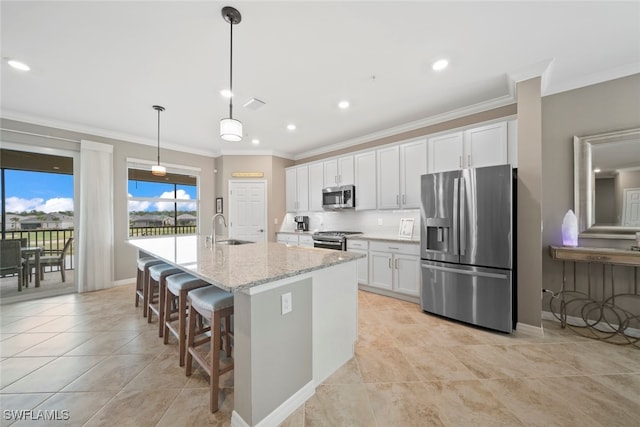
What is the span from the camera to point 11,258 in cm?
363

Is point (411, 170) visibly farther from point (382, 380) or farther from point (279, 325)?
point (279, 325)

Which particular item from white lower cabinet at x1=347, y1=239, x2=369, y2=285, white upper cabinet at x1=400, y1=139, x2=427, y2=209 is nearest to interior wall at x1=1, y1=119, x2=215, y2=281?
white lower cabinet at x1=347, y1=239, x2=369, y2=285

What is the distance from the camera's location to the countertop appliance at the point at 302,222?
5363mm

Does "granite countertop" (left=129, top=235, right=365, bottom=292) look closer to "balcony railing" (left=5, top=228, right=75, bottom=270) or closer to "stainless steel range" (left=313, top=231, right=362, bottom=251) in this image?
"stainless steel range" (left=313, top=231, right=362, bottom=251)

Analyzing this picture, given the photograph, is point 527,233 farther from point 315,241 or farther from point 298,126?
point 298,126

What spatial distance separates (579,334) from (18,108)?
7.47m

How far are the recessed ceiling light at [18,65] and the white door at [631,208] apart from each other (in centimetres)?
624

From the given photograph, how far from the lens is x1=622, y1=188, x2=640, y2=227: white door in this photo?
7.90 ft

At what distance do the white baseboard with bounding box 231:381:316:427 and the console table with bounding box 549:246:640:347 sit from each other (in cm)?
288

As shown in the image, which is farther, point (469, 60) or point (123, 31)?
point (469, 60)

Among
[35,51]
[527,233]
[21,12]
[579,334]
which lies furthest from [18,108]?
[579,334]

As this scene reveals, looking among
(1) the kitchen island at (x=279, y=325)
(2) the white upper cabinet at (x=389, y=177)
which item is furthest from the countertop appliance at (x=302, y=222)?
(1) the kitchen island at (x=279, y=325)

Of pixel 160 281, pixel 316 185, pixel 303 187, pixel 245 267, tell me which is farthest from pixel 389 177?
pixel 160 281

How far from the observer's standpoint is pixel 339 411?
4.99ft
